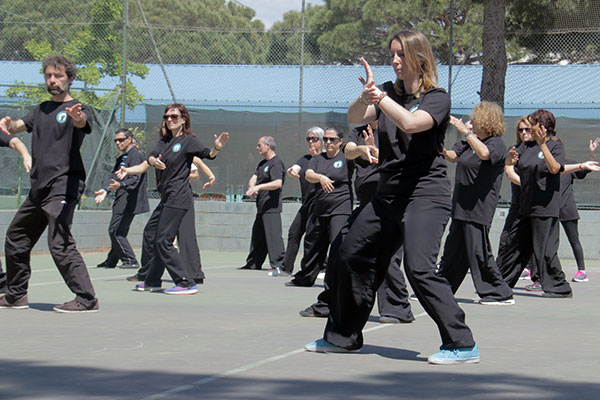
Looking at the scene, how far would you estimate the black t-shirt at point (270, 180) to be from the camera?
13828 millimetres

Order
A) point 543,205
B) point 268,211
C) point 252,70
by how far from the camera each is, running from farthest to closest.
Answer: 1. point 252,70
2. point 268,211
3. point 543,205

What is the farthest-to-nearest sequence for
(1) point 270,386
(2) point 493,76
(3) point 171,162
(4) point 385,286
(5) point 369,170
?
(2) point 493,76, (3) point 171,162, (5) point 369,170, (4) point 385,286, (1) point 270,386

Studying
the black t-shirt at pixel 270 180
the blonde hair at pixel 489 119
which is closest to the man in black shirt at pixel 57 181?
the blonde hair at pixel 489 119

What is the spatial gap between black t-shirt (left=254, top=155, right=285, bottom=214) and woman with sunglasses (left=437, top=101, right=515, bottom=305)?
4.88 m

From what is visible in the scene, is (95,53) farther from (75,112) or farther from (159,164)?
(75,112)

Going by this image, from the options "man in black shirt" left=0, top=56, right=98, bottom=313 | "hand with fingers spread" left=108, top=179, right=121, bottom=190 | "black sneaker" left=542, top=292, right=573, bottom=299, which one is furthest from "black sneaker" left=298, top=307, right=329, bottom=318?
"hand with fingers spread" left=108, top=179, right=121, bottom=190

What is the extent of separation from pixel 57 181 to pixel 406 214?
3311 millimetres

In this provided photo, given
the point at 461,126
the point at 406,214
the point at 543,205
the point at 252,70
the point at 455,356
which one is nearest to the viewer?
the point at 455,356

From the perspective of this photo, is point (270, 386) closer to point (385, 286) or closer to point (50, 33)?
point (385, 286)

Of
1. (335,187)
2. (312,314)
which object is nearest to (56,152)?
(312,314)

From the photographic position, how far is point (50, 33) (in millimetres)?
17188

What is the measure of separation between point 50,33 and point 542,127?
10.5m

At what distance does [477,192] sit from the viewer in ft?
29.7

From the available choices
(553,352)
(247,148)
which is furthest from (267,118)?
(553,352)
